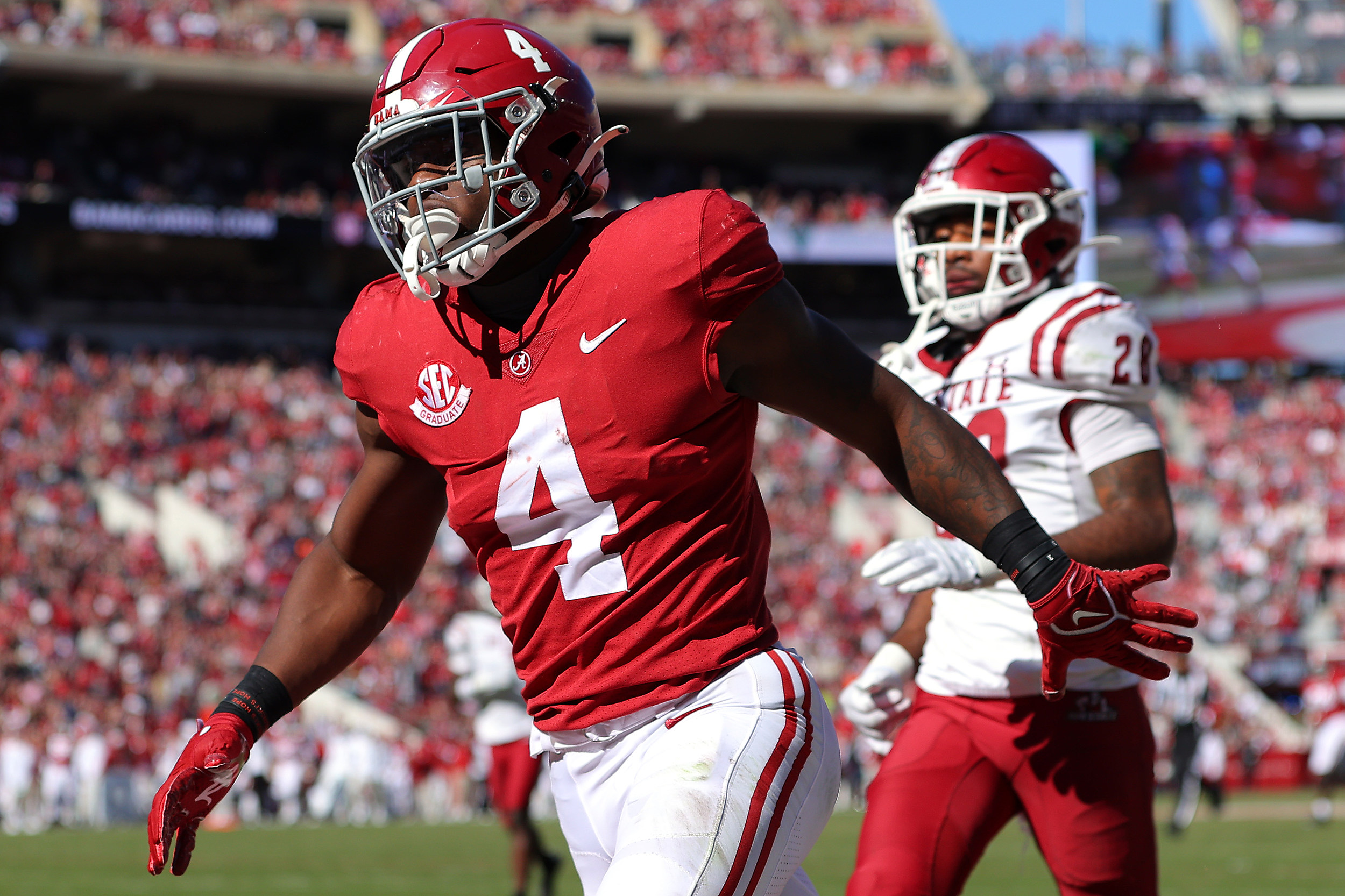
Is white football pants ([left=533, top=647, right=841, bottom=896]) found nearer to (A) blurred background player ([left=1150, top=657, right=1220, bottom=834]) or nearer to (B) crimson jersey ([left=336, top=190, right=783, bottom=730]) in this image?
(B) crimson jersey ([left=336, top=190, right=783, bottom=730])

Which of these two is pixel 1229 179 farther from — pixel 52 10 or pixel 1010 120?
pixel 52 10

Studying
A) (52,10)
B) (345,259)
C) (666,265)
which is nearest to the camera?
(666,265)

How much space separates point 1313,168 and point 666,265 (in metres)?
28.7

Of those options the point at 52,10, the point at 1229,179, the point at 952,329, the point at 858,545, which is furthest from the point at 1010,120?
the point at 952,329

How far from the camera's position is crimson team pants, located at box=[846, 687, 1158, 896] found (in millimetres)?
3451

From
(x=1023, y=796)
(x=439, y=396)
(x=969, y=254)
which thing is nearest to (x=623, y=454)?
(x=439, y=396)

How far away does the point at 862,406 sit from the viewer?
104 inches

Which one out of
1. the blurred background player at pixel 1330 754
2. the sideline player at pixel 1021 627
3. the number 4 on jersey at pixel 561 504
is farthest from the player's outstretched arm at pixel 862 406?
the blurred background player at pixel 1330 754

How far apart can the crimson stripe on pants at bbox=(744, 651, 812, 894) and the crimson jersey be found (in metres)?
0.08

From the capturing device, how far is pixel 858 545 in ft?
73.4

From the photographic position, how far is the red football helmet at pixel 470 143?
2.61 metres

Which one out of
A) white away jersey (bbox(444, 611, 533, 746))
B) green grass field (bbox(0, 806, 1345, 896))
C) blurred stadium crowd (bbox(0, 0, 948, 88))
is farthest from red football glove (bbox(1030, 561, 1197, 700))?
blurred stadium crowd (bbox(0, 0, 948, 88))

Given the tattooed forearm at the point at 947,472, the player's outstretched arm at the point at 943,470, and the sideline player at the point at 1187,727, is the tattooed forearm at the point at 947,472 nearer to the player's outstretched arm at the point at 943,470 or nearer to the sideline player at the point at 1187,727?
the player's outstretched arm at the point at 943,470

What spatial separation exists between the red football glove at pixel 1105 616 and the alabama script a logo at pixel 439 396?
0.99m
